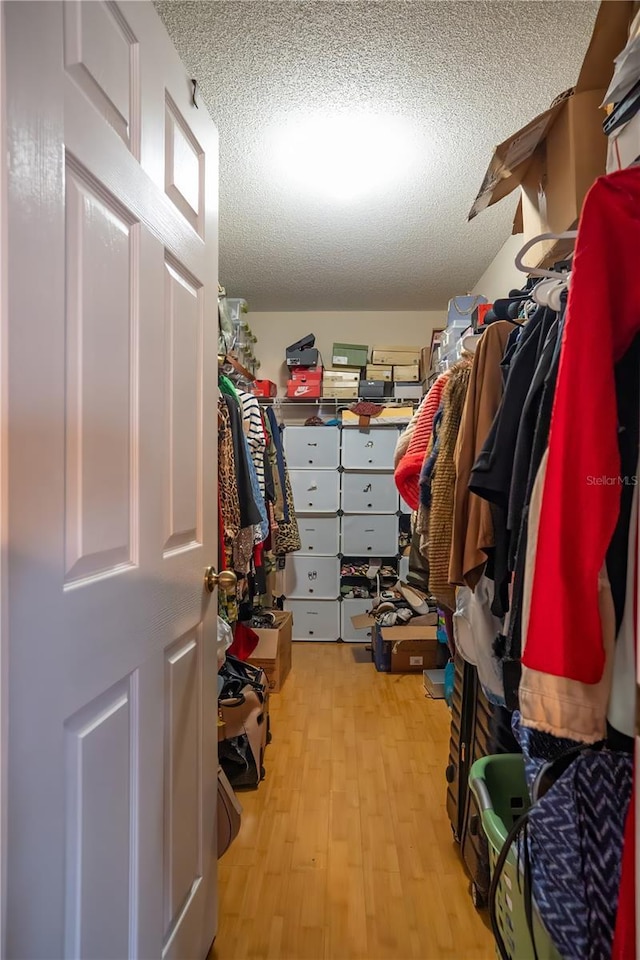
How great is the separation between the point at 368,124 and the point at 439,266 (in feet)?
4.74

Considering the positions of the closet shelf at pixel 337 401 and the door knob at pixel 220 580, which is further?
the closet shelf at pixel 337 401

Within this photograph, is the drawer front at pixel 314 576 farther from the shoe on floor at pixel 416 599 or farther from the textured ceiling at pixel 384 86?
the textured ceiling at pixel 384 86

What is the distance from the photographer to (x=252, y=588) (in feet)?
8.86

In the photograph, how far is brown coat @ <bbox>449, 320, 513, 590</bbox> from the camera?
3.85 ft

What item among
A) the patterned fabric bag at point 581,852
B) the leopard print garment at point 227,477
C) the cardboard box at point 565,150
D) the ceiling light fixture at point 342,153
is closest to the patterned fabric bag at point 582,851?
the patterned fabric bag at point 581,852

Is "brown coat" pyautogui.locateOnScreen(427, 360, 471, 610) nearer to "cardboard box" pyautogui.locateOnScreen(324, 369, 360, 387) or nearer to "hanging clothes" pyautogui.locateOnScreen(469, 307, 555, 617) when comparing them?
"hanging clothes" pyautogui.locateOnScreen(469, 307, 555, 617)

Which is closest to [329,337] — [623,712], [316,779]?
[316,779]

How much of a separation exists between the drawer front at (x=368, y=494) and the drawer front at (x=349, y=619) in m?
0.72

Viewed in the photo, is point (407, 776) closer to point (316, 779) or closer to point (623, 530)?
point (316, 779)

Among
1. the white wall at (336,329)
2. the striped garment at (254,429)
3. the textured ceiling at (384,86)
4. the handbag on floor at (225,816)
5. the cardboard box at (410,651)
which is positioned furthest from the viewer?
the white wall at (336,329)

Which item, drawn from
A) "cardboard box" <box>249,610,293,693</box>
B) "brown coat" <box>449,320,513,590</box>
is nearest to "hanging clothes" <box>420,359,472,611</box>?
"brown coat" <box>449,320,513,590</box>

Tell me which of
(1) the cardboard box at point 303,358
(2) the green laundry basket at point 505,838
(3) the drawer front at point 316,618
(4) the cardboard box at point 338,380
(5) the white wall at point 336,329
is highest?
(5) the white wall at point 336,329

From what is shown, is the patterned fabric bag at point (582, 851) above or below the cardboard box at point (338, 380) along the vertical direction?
below

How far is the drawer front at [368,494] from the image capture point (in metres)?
3.92
